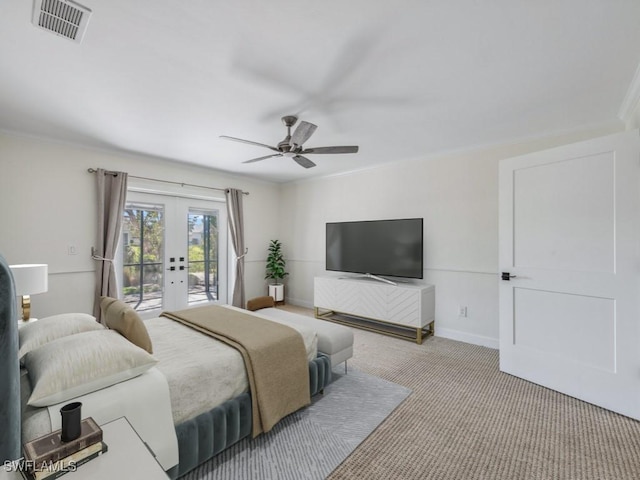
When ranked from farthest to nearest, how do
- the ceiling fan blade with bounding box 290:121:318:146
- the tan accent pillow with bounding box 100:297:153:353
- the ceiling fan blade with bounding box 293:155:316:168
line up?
the ceiling fan blade with bounding box 293:155:316:168 < the ceiling fan blade with bounding box 290:121:318:146 < the tan accent pillow with bounding box 100:297:153:353

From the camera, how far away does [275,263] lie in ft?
19.0

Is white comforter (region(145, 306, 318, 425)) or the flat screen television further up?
the flat screen television

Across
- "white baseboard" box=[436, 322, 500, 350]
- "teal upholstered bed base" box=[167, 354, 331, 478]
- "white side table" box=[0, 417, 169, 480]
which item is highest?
"white side table" box=[0, 417, 169, 480]

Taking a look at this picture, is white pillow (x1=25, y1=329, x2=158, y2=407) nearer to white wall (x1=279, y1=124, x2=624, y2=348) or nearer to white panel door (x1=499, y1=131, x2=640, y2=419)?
white panel door (x1=499, y1=131, x2=640, y2=419)

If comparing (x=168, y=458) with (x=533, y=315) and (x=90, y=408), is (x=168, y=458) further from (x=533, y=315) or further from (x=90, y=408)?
(x=533, y=315)

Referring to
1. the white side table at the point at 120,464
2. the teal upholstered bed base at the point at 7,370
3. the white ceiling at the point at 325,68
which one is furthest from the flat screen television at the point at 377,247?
the teal upholstered bed base at the point at 7,370

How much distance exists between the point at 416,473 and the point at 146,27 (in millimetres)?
3058

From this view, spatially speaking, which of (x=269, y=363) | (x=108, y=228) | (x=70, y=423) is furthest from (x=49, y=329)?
(x=108, y=228)

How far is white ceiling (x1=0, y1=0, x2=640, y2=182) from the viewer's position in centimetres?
158

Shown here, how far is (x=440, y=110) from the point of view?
2701 millimetres

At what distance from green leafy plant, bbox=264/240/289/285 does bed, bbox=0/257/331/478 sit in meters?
3.63

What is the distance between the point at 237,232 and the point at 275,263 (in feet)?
3.34

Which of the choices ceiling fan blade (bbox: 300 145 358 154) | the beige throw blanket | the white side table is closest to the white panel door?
ceiling fan blade (bbox: 300 145 358 154)

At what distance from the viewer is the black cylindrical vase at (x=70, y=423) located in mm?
876
